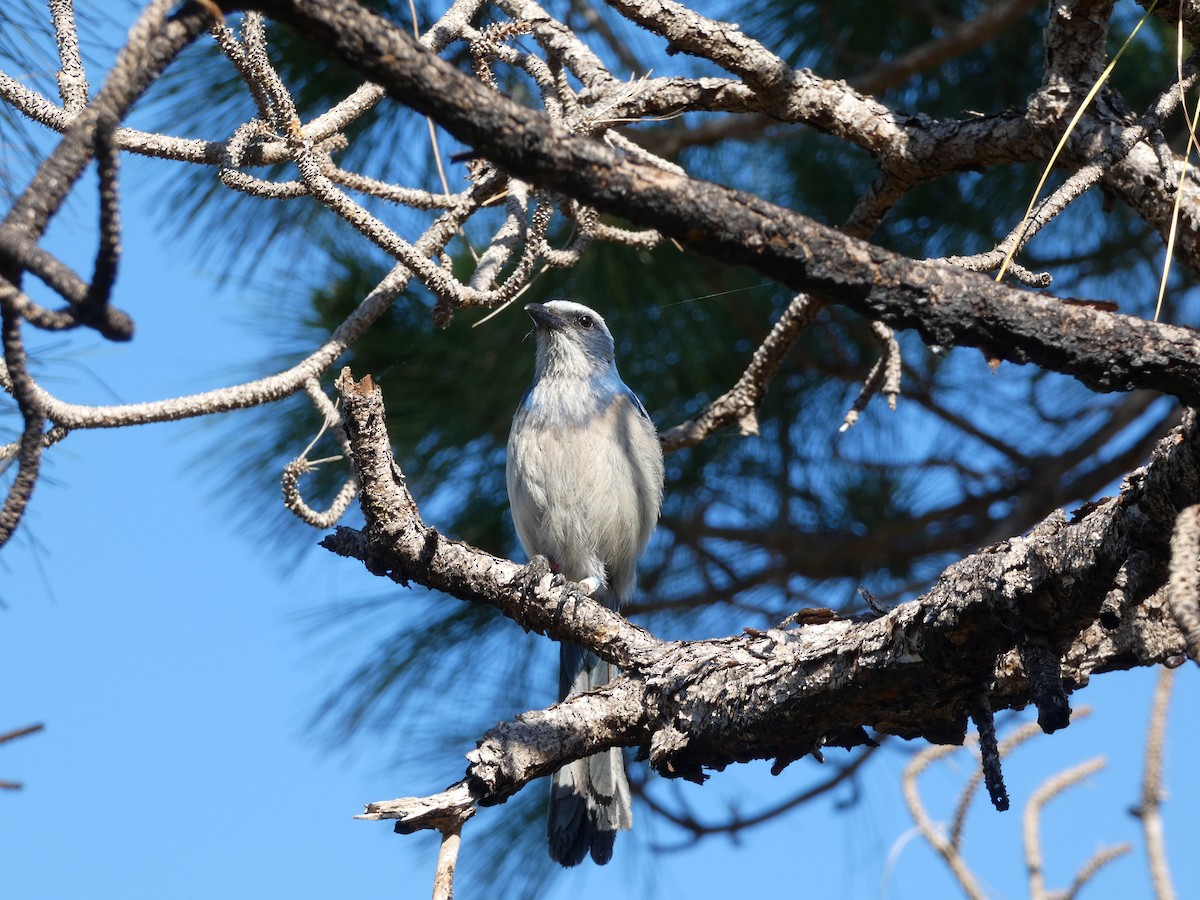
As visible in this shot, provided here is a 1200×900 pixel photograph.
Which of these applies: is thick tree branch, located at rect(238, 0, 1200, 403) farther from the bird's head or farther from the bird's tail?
the bird's head

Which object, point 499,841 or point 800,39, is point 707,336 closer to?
point 800,39

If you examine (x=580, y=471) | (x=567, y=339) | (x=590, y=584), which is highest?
(x=567, y=339)

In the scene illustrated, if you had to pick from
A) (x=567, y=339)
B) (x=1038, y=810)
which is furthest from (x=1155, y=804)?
(x=567, y=339)

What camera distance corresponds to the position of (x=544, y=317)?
4957 millimetres

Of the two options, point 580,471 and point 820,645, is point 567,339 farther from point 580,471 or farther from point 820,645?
point 820,645

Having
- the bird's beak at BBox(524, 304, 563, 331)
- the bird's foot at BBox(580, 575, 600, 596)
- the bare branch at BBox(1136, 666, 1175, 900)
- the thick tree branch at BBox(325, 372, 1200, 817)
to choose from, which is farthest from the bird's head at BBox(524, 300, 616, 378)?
the bare branch at BBox(1136, 666, 1175, 900)

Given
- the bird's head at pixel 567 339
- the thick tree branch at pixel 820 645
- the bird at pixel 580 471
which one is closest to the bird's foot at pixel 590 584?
the bird at pixel 580 471

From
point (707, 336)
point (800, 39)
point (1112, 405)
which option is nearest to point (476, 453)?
point (707, 336)

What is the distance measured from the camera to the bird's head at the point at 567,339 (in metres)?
4.98

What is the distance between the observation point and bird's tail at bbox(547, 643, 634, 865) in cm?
384

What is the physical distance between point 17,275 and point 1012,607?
5.41 ft

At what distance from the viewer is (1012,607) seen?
216cm

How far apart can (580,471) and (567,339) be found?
58 centimetres

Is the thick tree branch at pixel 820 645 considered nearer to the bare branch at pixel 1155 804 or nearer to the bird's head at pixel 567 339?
the bare branch at pixel 1155 804
